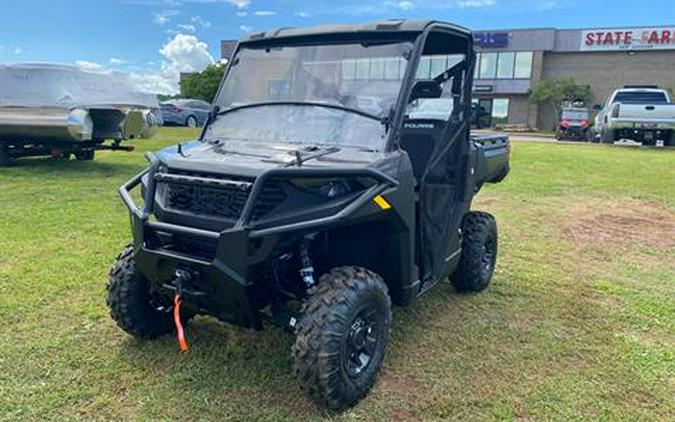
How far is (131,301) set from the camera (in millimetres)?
3432

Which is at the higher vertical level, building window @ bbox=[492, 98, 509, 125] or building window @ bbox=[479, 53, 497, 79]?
building window @ bbox=[479, 53, 497, 79]

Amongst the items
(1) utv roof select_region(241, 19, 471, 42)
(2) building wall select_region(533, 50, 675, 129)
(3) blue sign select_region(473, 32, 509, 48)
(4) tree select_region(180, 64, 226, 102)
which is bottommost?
(1) utv roof select_region(241, 19, 471, 42)

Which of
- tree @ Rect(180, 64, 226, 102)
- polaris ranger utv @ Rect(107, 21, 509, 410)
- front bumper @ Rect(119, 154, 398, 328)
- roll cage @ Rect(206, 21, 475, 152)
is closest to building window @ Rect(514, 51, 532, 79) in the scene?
tree @ Rect(180, 64, 226, 102)

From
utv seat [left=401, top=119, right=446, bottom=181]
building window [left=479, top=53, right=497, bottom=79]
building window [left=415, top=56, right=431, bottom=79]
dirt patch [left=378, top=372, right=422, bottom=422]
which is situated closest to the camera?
dirt patch [left=378, top=372, right=422, bottom=422]

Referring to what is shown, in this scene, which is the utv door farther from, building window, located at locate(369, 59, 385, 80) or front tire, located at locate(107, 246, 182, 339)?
front tire, located at locate(107, 246, 182, 339)

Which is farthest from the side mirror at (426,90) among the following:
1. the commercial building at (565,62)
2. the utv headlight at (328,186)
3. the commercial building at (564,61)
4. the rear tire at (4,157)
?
the commercial building at (565,62)

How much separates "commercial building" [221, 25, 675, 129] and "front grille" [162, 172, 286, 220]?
3547cm

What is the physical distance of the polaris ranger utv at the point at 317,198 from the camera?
277cm

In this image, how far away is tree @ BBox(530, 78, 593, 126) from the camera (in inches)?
1481

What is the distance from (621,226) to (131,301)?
618 centimetres

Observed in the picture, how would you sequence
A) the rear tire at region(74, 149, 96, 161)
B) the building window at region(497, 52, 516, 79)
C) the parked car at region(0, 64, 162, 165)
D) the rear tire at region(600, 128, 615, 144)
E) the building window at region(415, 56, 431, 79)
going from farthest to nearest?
1. the building window at region(497, 52, 516, 79)
2. the rear tire at region(600, 128, 615, 144)
3. the rear tire at region(74, 149, 96, 161)
4. the parked car at region(0, 64, 162, 165)
5. the building window at region(415, 56, 431, 79)

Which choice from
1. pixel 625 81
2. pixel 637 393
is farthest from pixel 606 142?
pixel 625 81

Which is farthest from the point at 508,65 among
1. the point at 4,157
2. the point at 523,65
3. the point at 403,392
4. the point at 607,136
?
the point at 403,392

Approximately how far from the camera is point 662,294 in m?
4.77
